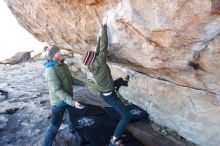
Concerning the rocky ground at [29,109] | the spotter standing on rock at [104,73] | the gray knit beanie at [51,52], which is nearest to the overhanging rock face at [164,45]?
the spotter standing on rock at [104,73]

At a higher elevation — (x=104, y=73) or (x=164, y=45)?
(x=164, y=45)

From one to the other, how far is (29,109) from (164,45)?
479cm

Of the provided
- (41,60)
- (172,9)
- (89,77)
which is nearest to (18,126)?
(89,77)

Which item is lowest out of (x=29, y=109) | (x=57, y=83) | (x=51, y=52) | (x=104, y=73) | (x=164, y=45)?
(x=29, y=109)

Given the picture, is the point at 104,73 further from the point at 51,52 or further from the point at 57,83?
the point at 51,52

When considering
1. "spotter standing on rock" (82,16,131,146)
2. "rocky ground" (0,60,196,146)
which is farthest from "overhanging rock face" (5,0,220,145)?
"rocky ground" (0,60,196,146)

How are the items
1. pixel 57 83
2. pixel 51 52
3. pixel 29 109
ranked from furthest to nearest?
pixel 29 109, pixel 57 83, pixel 51 52

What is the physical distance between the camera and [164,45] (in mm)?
4418

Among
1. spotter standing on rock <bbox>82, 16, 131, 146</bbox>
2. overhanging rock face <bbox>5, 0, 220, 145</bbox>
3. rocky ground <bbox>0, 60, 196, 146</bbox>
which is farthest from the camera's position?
rocky ground <bbox>0, 60, 196, 146</bbox>

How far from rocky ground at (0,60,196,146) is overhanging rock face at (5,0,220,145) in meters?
0.61

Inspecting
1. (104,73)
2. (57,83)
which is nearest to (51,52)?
(57,83)

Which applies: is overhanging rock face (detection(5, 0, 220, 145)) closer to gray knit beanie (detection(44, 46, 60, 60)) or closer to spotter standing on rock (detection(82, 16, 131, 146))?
spotter standing on rock (detection(82, 16, 131, 146))

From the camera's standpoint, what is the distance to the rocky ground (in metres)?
6.41

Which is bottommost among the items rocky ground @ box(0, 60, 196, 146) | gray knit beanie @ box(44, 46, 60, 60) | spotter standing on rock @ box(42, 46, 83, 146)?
rocky ground @ box(0, 60, 196, 146)
